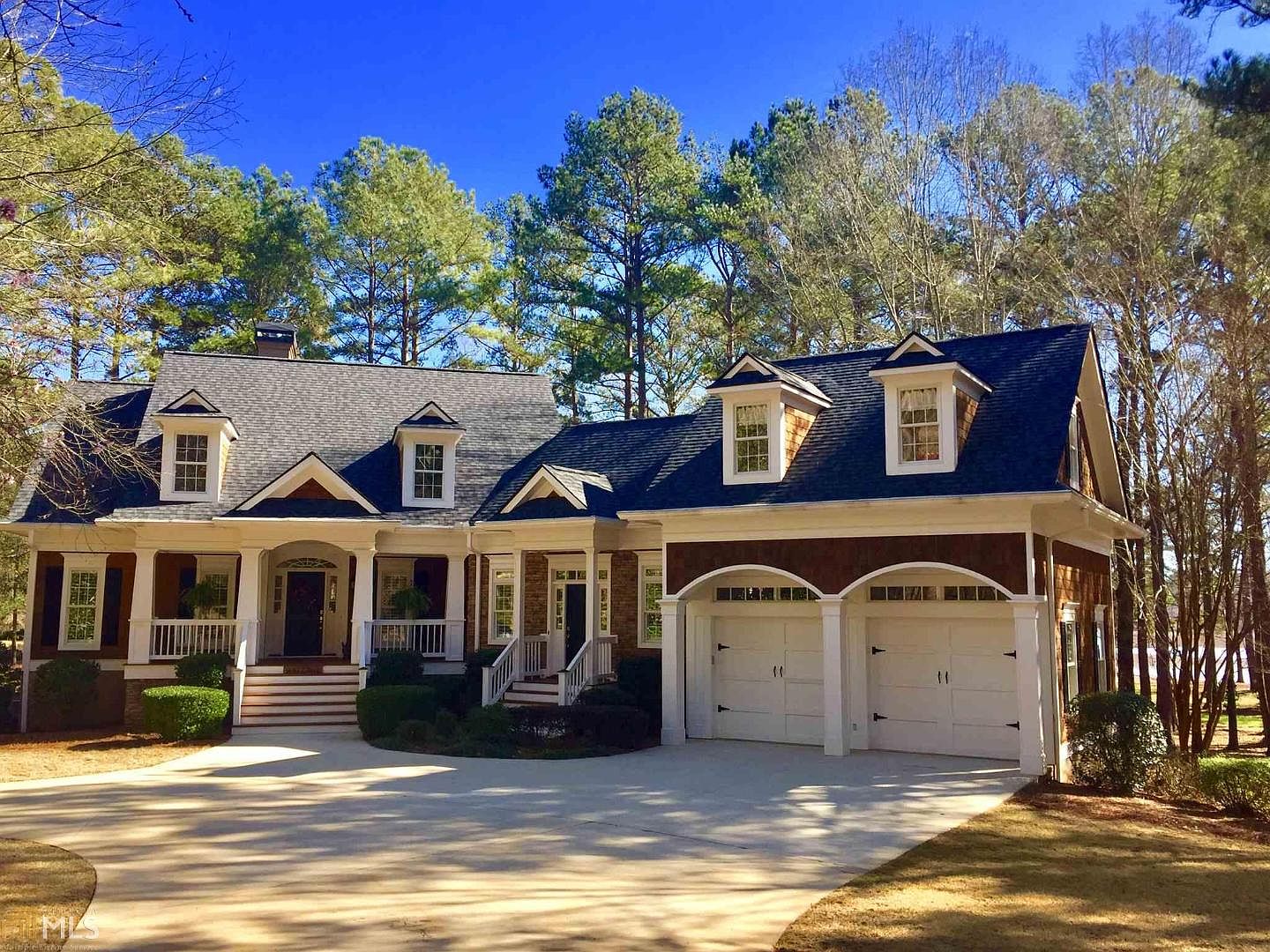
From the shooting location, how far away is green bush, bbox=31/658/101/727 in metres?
19.9

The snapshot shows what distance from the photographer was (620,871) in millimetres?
9016

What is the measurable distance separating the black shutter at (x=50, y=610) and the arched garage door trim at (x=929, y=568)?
54.8ft

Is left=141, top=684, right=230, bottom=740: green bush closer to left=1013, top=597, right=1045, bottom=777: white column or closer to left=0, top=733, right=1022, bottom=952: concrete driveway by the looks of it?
left=0, top=733, right=1022, bottom=952: concrete driveway

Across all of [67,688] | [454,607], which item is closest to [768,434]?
[454,607]

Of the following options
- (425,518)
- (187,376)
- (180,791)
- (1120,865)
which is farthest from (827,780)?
(187,376)

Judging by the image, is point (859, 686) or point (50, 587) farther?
point (50, 587)

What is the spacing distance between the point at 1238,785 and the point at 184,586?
20596mm

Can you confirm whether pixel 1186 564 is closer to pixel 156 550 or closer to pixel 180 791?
pixel 180 791

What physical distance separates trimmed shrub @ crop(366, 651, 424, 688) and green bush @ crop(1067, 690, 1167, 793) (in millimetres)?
12554

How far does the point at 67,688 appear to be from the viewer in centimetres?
1998

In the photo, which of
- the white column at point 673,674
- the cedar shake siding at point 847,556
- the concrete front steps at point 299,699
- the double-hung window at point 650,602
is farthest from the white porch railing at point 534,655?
the cedar shake siding at point 847,556

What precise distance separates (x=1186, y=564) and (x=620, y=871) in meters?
17.7

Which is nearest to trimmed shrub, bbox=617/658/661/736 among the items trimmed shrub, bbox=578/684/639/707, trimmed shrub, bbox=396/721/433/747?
trimmed shrub, bbox=578/684/639/707

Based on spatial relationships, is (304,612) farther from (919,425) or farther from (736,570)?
(919,425)
